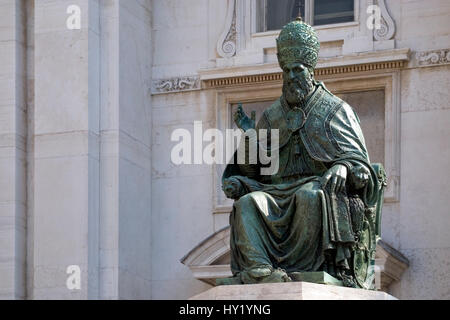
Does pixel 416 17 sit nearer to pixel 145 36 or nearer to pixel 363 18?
pixel 363 18

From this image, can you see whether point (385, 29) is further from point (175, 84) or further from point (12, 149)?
point (12, 149)

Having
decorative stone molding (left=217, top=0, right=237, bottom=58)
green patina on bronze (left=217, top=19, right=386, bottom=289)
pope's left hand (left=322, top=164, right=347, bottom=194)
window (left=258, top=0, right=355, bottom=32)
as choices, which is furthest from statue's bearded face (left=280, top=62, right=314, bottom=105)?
decorative stone molding (left=217, top=0, right=237, bottom=58)

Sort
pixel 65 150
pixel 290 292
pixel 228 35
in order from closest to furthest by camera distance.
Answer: pixel 290 292, pixel 65 150, pixel 228 35

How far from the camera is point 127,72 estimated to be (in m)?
18.8

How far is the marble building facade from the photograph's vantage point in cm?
1797

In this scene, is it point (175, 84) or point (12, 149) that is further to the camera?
point (175, 84)

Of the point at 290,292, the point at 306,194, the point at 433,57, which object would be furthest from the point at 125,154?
the point at 290,292

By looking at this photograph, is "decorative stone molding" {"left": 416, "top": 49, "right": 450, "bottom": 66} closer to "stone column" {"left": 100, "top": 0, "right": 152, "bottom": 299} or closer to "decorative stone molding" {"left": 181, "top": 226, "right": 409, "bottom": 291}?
"decorative stone molding" {"left": 181, "top": 226, "right": 409, "bottom": 291}

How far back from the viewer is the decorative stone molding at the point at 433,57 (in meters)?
18.0

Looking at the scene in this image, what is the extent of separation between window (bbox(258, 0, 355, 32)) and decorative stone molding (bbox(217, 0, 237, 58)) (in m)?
0.26

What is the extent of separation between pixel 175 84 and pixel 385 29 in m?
2.28

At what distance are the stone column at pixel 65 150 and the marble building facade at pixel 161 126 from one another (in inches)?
0.6

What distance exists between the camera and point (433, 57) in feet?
59.3

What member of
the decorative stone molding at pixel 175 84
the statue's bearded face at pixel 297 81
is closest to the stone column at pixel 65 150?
the decorative stone molding at pixel 175 84
